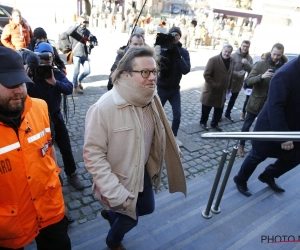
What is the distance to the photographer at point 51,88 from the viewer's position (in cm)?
282

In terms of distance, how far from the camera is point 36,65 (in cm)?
273

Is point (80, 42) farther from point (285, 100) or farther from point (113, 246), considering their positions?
point (113, 246)

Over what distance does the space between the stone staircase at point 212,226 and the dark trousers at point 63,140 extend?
2.90 ft

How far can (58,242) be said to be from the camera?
2.06m

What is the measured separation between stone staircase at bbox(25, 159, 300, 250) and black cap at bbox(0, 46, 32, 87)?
5.80 ft

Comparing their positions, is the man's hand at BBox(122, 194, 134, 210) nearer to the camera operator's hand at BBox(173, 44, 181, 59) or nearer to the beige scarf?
the beige scarf

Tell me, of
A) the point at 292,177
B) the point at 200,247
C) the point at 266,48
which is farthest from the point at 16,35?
the point at 266,48

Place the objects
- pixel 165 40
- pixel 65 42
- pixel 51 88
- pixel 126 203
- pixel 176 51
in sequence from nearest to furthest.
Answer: pixel 126 203
pixel 51 88
pixel 165 40
pixel 176 51
pixel 65 42

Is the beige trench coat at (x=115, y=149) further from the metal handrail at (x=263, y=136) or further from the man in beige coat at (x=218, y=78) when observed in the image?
the man in beige coat at (x=218, y=78)

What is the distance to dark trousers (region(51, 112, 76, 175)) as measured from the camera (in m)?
3.28

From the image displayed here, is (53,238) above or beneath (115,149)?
beneath

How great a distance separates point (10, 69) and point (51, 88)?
4.43 ft

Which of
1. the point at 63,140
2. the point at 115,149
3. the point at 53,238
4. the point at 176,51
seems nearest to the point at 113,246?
the point at 53,238

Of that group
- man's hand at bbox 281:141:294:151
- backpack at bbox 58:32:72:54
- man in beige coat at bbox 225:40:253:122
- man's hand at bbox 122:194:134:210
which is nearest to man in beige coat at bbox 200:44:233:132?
man in beige coat at bbox 225:40:253:122
